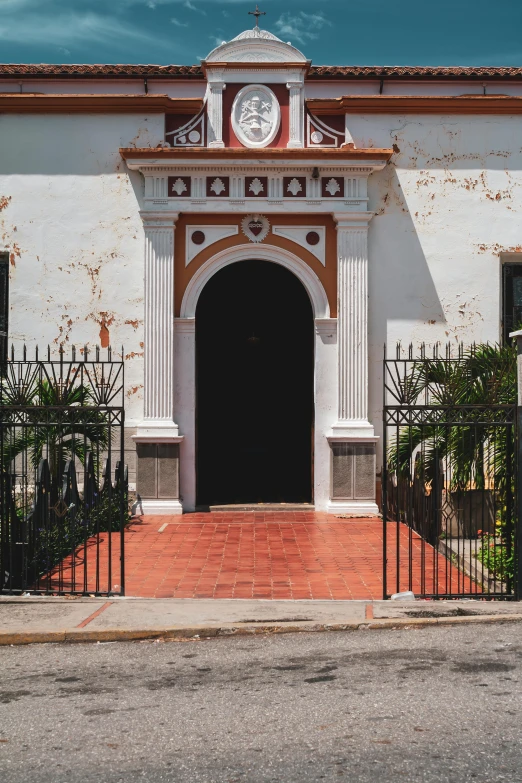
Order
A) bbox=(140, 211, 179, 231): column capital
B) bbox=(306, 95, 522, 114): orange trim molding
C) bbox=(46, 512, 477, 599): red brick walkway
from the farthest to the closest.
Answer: bbox=(306, 95, 522, 114): orange trim molding, bbox=(140, 211, 179, 231): column capital, bbox=(46, 512, 477, 599): red brick walkway

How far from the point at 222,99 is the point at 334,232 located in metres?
2.71

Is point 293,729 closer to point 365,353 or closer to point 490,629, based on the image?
point 490,629

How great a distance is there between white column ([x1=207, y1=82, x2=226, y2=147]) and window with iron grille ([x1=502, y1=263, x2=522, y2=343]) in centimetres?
506

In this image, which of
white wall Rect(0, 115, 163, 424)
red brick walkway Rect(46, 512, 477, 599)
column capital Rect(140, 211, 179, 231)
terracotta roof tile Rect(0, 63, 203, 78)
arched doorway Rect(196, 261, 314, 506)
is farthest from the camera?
terracotta roof tile Rect(0, 63, 203, 78)

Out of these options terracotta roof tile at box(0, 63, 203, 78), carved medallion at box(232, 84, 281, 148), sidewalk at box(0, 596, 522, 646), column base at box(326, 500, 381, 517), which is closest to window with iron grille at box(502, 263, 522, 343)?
column base at box(326, 500, 381, 517)

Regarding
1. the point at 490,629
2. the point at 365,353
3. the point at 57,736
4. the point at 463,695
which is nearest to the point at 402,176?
the point at 365,353

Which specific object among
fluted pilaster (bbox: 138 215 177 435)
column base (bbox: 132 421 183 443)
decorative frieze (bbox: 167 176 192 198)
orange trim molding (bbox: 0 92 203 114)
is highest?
orange trim molding (bbox: 0 92 203 114)

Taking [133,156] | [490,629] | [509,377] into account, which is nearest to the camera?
[490,629]

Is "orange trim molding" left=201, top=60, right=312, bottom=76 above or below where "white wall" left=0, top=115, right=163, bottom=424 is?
above

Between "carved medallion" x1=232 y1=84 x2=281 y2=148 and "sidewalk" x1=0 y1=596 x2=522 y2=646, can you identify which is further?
"carved medallion" x1=232 y1=84 x2=281 y2=148

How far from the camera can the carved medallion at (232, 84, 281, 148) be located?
47.3 ft

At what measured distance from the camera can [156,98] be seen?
14.2 meters

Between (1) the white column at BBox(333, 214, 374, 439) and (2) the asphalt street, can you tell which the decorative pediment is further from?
(2) the asphalt street

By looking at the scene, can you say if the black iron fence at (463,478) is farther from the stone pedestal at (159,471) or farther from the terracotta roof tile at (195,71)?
the terracotta roof tile at (195,71)
